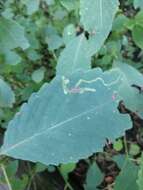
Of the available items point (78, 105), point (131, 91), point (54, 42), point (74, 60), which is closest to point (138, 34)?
point (131, 91)

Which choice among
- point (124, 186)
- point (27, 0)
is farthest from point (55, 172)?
point (124, 186)

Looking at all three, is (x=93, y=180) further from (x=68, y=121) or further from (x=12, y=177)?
(x=68, y=121)

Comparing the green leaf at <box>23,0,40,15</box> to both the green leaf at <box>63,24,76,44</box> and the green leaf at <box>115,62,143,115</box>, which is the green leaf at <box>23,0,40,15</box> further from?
the green leaf at <box>115,62,143,115</box>

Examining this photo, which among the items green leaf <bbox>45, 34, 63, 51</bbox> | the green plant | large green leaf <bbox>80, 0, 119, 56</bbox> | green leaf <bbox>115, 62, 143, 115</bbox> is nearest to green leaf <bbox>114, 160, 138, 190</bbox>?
the green plant

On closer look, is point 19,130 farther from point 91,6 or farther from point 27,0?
point 27,0

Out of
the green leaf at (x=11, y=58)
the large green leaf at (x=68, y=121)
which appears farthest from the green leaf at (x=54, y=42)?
the large green leaf at (x=68, y=121)
